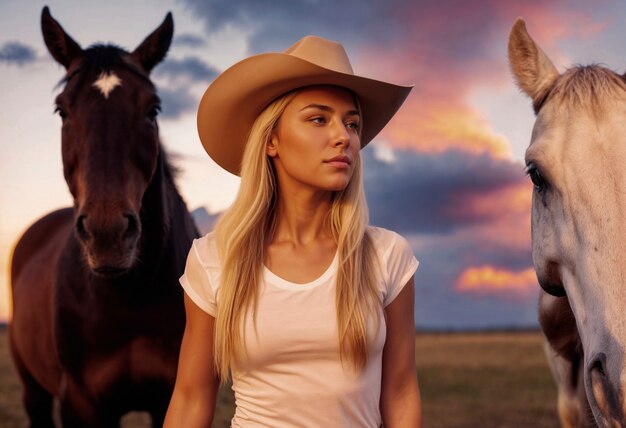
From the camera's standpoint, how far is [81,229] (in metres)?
4.51

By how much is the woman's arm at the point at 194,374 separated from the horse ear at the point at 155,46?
2.71m

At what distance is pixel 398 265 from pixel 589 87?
1.16m

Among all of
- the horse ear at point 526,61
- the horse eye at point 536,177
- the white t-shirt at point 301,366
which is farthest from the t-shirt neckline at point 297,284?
the horse ear at point 526,61

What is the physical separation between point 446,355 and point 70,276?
24.8 metres

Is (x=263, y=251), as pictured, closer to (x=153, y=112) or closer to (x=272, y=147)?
(x=272, y=147)

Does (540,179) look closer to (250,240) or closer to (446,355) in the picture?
(250,240)

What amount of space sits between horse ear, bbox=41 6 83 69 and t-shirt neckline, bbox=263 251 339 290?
3021 mm

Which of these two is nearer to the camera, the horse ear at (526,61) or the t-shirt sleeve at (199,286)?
the t-shirt sleeve at (199,286)

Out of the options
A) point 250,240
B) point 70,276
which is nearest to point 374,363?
point 250,240

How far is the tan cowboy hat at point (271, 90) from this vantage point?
313 cm

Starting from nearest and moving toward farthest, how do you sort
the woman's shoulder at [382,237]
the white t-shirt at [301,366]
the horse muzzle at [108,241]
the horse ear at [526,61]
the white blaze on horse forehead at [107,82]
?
1. the white t-shirt at [301,366]
2. the woman's shoulder at [382,237]
3. the horse ear at [526,61]
4. the horse muzzle at [108,241]
5. the white blaze on horse forehead at [107,82]

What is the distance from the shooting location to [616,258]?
2.85 meters

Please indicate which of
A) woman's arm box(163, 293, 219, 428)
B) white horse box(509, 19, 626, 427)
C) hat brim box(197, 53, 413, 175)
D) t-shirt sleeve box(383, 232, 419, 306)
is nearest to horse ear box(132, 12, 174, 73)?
hat brim box(197, 53, 413, 175)

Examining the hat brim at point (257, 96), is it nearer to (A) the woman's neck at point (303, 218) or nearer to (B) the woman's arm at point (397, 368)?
(A) the woman's neck at point (303, 218)
